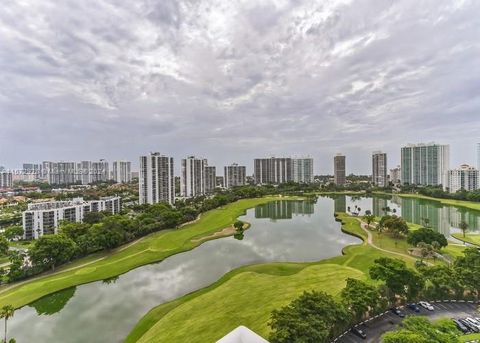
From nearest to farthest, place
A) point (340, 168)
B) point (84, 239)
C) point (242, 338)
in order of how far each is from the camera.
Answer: point (242, 338) → point (84, 239) → point (340, 168)

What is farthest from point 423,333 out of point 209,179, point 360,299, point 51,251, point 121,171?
point 121,171

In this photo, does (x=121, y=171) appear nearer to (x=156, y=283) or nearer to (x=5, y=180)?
(x=5, y=180)

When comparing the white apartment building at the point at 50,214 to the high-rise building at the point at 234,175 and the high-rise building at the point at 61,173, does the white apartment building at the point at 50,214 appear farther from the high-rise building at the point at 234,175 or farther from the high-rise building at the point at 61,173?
the high-rise building at the point at 61,173

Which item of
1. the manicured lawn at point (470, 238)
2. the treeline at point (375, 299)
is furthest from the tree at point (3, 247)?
the manicured lawn at point (470, 238)

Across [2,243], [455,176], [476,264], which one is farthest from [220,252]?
[455,176]

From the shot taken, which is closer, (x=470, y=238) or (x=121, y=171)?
(x=470, y=238)

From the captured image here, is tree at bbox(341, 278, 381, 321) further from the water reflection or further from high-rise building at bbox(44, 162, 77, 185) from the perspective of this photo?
high-rise building at bbox(44, 162, 77, 185)

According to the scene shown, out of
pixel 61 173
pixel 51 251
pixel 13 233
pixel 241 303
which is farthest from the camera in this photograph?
pixel 61 173
